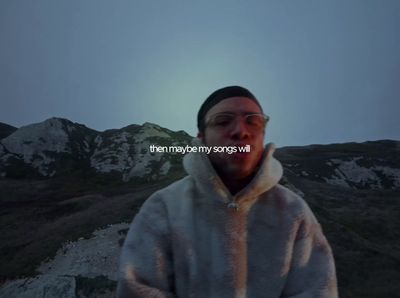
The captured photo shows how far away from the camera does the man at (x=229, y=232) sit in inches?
134

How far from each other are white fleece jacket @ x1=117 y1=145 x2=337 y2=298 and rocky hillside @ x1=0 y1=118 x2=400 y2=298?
41.4ft

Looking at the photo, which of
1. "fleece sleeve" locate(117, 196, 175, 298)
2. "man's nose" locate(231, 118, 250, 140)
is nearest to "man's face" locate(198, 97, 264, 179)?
"man's nose" locate(231, 118, 250, 140)

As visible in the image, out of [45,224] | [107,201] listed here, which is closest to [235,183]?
[45,224]

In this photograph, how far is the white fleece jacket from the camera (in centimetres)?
339

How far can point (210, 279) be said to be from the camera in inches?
134

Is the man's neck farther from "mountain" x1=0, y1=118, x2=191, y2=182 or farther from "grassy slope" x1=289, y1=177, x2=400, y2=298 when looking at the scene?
"mountain" x1=0, y1=118, x2=191, y2=182

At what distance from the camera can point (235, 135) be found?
362cm

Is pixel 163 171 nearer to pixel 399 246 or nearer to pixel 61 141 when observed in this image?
pixel 61 141

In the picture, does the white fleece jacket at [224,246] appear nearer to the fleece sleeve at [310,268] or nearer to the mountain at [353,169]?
the fleece sleeve at [310,268]

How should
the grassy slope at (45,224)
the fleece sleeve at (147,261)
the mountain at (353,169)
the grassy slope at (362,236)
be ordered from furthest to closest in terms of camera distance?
the mountain at (353,169), the grassy slope at (45,224), the grassy slope at (362,236), the fleece sleeve at (147,261)

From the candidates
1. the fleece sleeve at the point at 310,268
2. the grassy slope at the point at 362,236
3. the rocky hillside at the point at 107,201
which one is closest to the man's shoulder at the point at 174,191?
the fleece sleeve at the point at 310,268

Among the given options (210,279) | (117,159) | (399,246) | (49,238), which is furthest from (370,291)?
(117,159)

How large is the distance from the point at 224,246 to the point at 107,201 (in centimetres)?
3180

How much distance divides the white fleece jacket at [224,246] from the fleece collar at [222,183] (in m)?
0.01
